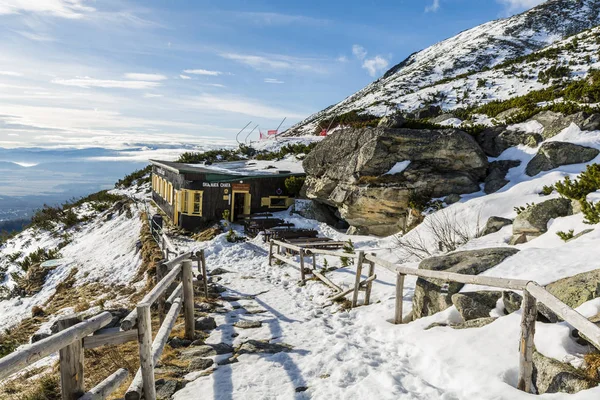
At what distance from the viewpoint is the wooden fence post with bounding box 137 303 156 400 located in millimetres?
4676

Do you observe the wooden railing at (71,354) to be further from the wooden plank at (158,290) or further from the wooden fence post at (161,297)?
the wooden fence post at (161,297)

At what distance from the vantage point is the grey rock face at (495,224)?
13.0 metres

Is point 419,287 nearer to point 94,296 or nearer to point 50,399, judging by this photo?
point 50,399

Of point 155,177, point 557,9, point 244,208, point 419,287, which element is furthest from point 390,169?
point 557,9

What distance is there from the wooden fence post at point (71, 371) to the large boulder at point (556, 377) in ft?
16.3

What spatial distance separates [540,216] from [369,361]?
7746mm

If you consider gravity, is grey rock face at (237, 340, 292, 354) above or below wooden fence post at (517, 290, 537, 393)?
below

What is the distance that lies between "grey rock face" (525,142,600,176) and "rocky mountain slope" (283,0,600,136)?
23944 millimetres

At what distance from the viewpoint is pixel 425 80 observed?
6694cm

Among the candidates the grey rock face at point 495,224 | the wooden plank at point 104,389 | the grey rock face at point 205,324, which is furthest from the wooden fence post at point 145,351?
the grey rock face at point 495,224

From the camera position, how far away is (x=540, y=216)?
10.9 meters

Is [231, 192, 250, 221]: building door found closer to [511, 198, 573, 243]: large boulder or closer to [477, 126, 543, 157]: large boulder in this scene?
[477, 126, 543, 157]: large boulder

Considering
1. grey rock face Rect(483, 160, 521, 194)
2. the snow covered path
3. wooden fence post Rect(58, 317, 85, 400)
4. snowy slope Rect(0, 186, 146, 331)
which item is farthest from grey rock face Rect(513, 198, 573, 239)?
snowy slope Rect(0, 186, 146, 331)

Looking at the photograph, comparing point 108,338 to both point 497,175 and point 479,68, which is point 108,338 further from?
point 479,68
